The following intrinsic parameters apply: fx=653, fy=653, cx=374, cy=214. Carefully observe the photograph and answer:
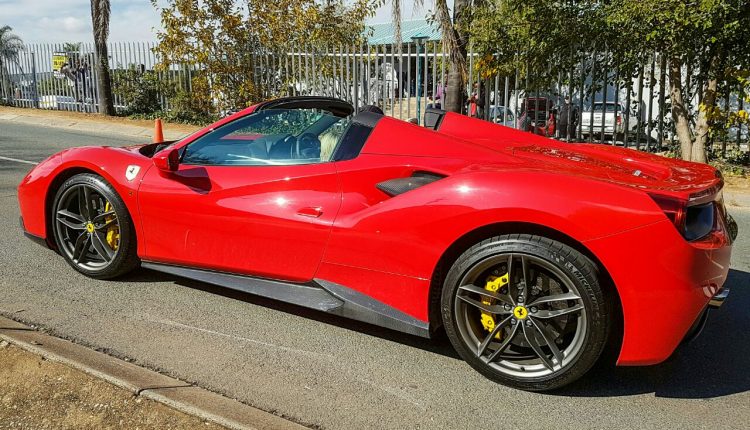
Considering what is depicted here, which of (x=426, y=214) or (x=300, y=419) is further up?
(x=426, y=214)

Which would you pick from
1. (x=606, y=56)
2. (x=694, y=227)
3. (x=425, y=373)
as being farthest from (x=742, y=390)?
(x=606, y=56)

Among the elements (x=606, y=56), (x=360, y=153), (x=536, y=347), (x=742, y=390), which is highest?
(x=606, y=56)

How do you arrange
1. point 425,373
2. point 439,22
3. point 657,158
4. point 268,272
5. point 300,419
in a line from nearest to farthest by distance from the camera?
point 300,419
point 425,373
point 268,272
point 657,158
point 439,22

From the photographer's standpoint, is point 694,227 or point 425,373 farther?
point 425,373

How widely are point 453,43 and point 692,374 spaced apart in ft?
35.3

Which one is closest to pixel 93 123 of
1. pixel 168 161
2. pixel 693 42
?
pixel 693 42

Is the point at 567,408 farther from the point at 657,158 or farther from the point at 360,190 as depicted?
the point at 657,158

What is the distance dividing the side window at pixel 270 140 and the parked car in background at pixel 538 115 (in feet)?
32.3

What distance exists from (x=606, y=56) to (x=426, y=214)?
10.1 metres

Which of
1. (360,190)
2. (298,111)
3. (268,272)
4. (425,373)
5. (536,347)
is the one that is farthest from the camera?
(298,111)

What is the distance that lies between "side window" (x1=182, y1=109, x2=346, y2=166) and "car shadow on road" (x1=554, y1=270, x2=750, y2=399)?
190 cm

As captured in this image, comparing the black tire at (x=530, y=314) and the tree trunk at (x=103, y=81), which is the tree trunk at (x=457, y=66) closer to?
the black tire at (x=530, y=314)

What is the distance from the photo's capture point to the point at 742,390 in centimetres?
307

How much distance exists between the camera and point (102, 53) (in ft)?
67.8
